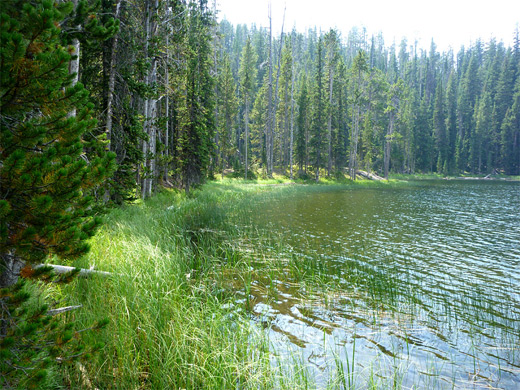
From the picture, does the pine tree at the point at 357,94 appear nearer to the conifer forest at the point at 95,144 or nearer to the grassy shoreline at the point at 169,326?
the conifer forest at the point at 95,144

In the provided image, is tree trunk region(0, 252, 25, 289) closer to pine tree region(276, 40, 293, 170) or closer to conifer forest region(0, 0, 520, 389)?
conifer forest region(0, 0, 520, 389)

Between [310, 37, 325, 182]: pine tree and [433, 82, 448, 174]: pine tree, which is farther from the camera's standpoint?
[433, 82, 448, 174]: pine tree

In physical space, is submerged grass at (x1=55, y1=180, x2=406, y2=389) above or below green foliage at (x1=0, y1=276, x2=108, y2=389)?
below

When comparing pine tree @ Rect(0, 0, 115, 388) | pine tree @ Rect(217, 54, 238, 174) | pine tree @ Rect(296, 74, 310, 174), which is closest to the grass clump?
pine tree @ Rect(0, 0, 115, 388)

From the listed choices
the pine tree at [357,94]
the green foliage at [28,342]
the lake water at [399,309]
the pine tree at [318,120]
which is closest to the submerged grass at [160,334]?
the lake water at [399,309]

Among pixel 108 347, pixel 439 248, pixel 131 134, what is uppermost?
pixel 131 134

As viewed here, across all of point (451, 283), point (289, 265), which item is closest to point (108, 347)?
point (289, 265)

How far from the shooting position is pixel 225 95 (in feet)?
133

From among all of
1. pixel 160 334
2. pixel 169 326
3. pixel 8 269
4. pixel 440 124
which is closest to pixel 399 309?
pixel 169 326

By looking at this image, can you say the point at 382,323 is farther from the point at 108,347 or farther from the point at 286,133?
the point at 286,133

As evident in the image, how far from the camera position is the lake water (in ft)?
12.9

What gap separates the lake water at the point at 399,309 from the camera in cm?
395

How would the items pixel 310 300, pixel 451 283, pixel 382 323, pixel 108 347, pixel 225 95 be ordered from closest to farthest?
pixel 108 347 → pixel 382 323 → pixel 310 300 → pixel 451 283 → pixel 225 95

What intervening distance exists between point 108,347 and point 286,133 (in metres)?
49.0
